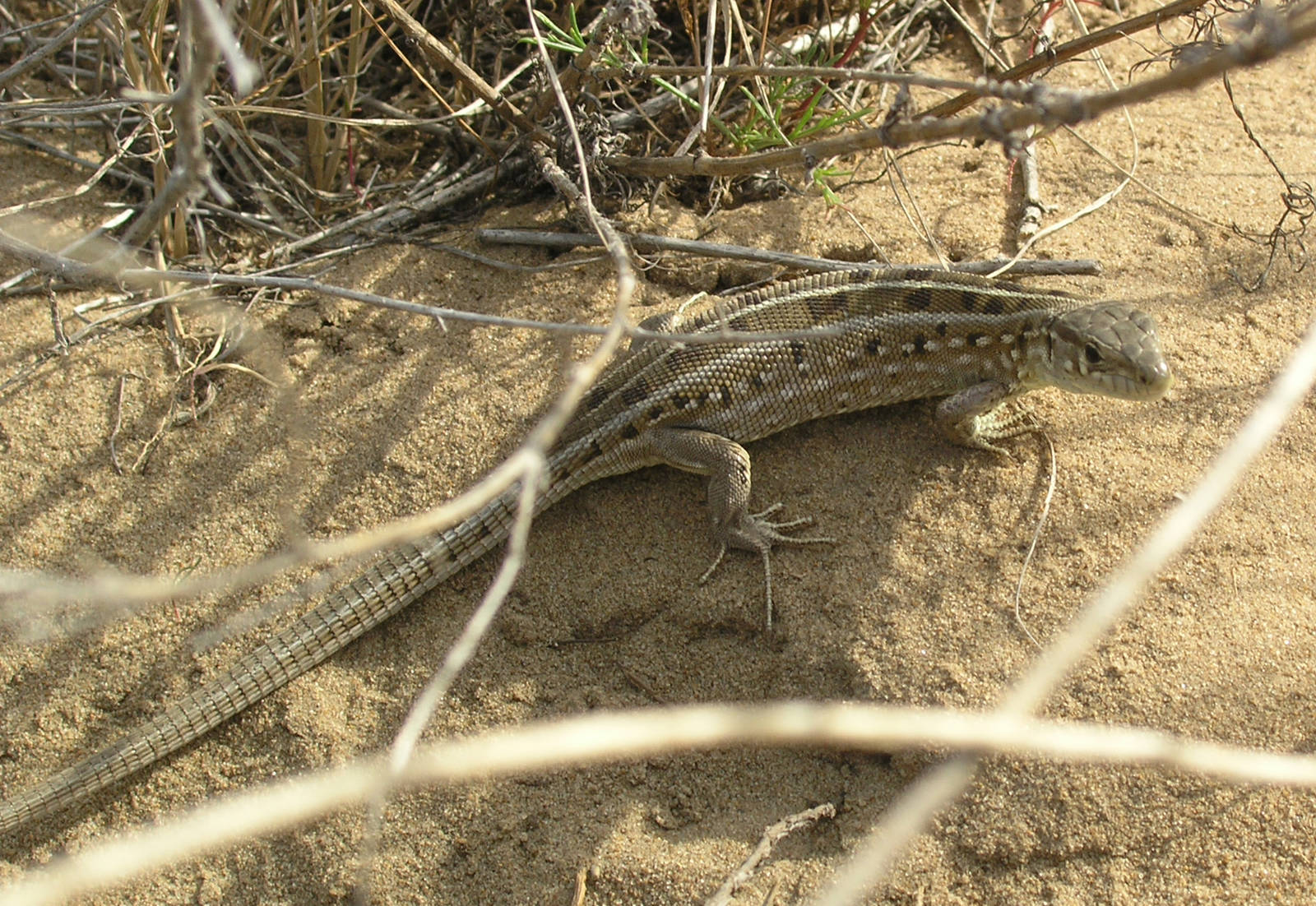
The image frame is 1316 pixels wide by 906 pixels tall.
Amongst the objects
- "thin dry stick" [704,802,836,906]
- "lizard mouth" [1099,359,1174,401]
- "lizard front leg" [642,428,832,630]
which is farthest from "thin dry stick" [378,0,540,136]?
"thin dry stick" [704,802,836,906]

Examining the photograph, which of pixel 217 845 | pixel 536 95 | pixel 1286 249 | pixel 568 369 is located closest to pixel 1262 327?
pixel 1286 249

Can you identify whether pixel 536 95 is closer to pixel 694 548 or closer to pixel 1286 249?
pixel 694 548

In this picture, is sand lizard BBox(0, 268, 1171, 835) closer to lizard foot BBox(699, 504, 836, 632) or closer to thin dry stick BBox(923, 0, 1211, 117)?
lizard foot BBox(699, 504, 836, 632)

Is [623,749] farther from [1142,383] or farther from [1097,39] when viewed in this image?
[1097,39]

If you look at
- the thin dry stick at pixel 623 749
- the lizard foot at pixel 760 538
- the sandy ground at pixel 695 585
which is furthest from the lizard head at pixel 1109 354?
the thin dry stick at pixel 623 749

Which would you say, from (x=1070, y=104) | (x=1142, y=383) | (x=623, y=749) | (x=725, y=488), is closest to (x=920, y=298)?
(x=1142, y=383)

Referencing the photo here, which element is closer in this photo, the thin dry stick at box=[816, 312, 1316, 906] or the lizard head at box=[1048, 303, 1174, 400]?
the thin dry stick at box=[816, 312, 1316, 906]
